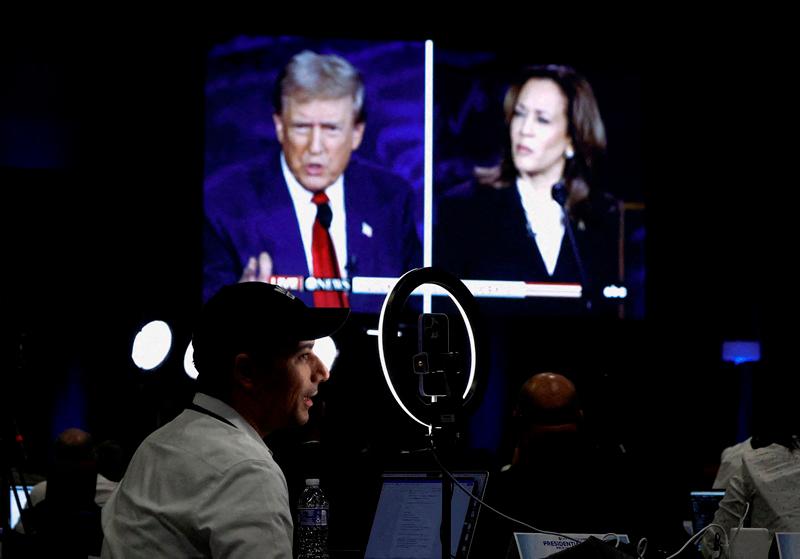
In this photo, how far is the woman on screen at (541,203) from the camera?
22.7ft

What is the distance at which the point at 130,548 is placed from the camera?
178 cm

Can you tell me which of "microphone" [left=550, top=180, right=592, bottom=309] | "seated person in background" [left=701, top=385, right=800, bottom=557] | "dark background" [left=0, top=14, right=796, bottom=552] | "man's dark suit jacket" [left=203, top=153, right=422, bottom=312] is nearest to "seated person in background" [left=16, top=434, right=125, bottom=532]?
"man's dark suit jacket" [left=203, top=153, right=422, bottom=312]

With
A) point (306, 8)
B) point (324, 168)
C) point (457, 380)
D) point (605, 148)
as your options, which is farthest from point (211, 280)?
point (457, 380)

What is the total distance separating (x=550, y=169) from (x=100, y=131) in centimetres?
341

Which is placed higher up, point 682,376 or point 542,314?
point 542,314

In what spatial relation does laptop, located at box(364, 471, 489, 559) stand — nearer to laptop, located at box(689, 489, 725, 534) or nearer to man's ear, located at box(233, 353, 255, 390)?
man's ear, located at box(233, 353, 255, 390)

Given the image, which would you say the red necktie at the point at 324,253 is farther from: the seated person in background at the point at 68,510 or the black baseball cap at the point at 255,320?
the black baseball cap at the point at 255,320

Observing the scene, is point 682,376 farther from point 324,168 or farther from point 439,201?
point 324,168

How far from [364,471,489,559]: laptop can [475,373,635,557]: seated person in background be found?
0.07m

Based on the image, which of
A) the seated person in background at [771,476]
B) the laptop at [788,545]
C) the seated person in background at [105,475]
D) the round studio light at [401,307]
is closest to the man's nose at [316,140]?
the seated person in background at [105,475]

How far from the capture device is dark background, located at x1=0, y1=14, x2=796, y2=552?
7.60 metres

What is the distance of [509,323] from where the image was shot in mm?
7996

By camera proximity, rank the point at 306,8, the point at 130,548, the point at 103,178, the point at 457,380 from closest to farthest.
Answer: the point at 130,548
the point at 457,380
the point at 306,8
the point at 103,178

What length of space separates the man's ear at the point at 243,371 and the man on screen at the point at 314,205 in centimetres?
483
